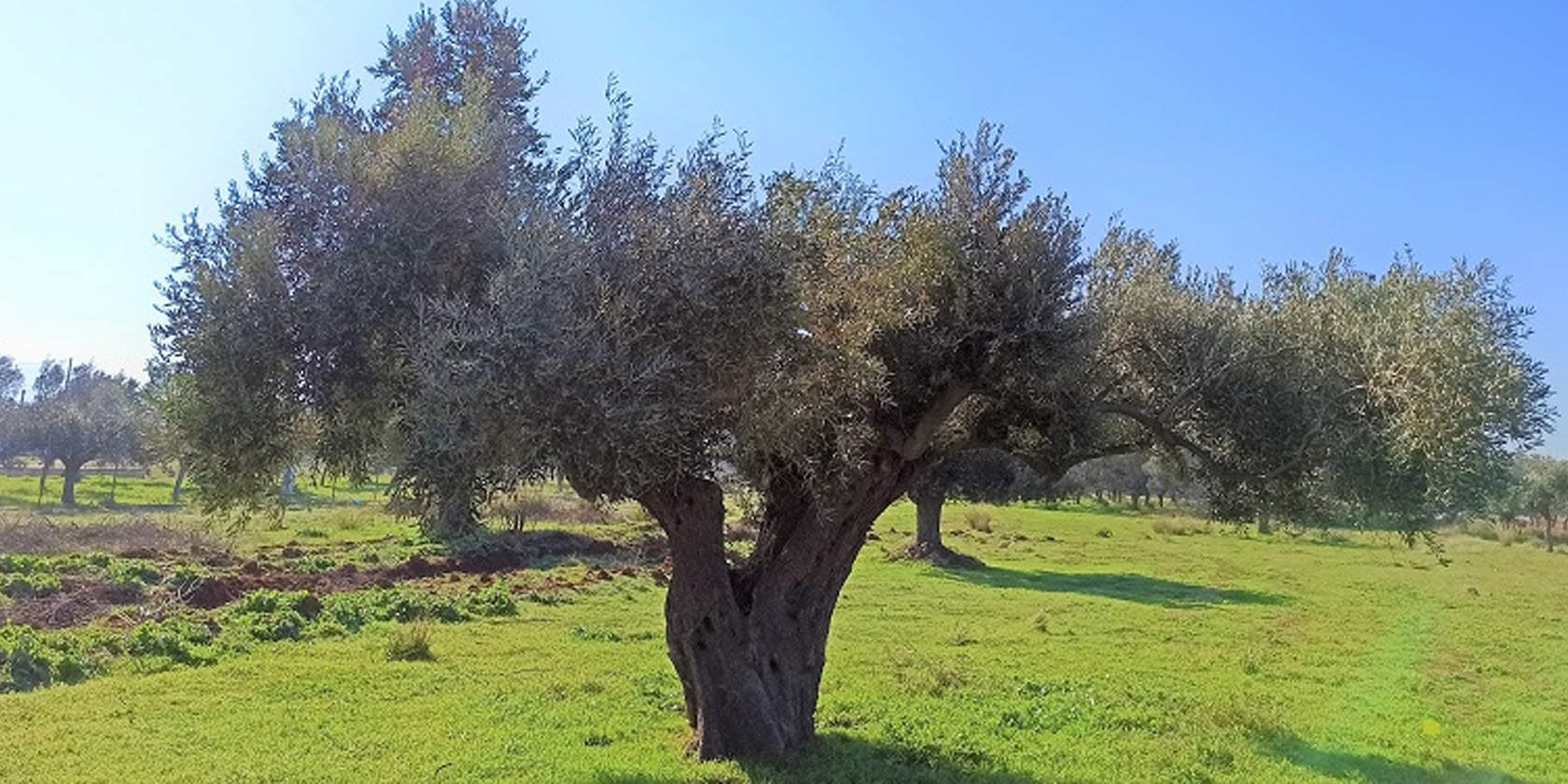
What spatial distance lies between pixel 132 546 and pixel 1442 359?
37923 mm

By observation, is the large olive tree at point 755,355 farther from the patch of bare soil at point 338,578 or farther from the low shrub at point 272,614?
the patch of bare soil at point 338,578

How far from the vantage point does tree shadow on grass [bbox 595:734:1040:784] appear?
1312 cm

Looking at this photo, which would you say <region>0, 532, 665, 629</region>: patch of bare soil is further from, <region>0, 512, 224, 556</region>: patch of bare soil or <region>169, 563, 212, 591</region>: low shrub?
<region>0, 512, 224, 556</region>: patch of bare soil

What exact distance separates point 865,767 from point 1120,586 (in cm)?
2705

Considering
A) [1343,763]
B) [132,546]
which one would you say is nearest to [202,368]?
[1343,763]

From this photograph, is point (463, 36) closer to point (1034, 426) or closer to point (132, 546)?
point (1034, 426)

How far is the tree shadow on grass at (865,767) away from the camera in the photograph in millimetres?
13117

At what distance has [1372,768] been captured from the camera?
1515cm

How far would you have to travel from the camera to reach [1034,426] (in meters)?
14.7

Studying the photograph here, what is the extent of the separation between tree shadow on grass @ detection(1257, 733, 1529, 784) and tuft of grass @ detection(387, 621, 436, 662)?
13923 mm

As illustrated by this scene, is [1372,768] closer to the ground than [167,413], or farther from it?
closer to the ground

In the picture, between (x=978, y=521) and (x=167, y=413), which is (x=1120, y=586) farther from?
(x=167, y=413)

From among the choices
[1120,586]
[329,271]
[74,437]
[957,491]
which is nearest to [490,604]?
[329,271]

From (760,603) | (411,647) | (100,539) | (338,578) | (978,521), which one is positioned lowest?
(411,647)
